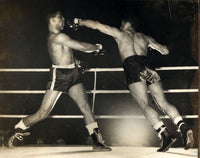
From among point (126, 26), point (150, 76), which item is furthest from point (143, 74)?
point (126, 26)

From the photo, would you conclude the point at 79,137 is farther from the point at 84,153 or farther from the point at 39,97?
the point at 39,97

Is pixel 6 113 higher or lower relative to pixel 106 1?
lower

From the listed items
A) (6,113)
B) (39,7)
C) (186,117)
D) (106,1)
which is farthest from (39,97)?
(186,117)

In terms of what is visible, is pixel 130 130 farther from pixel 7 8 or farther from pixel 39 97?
pixel 7 8

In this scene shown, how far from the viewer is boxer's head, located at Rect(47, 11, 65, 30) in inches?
94.1

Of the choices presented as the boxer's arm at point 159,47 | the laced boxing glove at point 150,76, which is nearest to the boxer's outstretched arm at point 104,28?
the boxer's arm at point 159,47

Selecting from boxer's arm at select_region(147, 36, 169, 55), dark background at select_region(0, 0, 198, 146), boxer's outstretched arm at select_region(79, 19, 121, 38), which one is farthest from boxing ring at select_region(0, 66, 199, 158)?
boxer's outstretched arm at select_region(79, 19, 121, 38)

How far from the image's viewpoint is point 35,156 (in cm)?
232

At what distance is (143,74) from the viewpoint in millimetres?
2365

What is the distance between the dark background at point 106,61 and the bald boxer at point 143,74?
40mm

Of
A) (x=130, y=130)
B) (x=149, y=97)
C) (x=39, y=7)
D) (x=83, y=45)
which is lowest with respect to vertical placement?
(x=130, y=130)

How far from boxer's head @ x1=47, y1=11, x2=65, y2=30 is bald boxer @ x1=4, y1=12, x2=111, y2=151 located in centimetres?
5

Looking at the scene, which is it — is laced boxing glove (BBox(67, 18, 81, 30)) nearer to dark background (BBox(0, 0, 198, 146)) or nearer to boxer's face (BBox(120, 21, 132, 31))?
dark background (BBox(0, 0, 198, 146))

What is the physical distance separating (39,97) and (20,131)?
0.29 m
